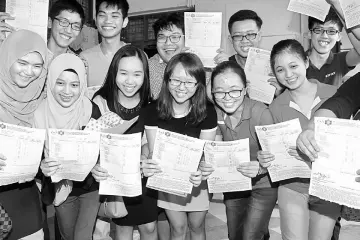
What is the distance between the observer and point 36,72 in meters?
2.17

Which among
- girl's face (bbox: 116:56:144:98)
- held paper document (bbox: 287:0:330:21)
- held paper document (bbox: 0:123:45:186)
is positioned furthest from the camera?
held paper document (bbox: 287:0:330:21)

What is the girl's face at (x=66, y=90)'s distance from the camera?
2.23 m

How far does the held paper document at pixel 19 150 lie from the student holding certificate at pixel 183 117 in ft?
2.38

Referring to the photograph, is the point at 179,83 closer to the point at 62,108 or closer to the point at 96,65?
the point at 62,108

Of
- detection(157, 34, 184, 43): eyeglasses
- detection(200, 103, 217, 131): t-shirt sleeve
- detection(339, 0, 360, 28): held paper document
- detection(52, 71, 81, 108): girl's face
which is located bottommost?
detection(200, 103, 217, 131): t-shirt sleeve

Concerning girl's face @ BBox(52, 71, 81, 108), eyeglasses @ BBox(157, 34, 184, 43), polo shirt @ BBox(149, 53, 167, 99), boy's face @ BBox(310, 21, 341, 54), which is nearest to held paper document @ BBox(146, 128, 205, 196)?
girl's face @ BBox(52, 71, 81, 108)

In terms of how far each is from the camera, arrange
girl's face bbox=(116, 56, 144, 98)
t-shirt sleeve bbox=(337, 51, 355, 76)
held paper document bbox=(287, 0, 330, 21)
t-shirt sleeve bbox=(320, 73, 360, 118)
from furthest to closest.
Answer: t-shirt sleeve bbox=(337, 51, 355, 76) < held paper document bbox=(287, 0, 330, 21) < girl's face bbox=(116, 56, 144, 98) < t-shirt sleeve bbox=(320, 73, 360, 118)

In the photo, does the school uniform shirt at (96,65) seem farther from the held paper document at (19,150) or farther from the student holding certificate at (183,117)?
the held paper document at (19,150)

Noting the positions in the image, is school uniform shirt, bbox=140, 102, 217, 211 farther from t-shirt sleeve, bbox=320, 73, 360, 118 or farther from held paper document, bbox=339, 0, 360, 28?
held paper document, bbox=339, 0, 360, 28

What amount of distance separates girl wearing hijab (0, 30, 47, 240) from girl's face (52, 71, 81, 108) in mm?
138

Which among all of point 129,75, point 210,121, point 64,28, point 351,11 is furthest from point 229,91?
point 64,28

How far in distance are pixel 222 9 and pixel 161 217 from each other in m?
5.82

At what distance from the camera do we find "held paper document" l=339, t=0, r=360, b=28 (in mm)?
1508

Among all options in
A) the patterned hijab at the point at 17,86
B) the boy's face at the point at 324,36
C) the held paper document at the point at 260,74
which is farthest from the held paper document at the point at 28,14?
the boy's face at the point at 324,36
